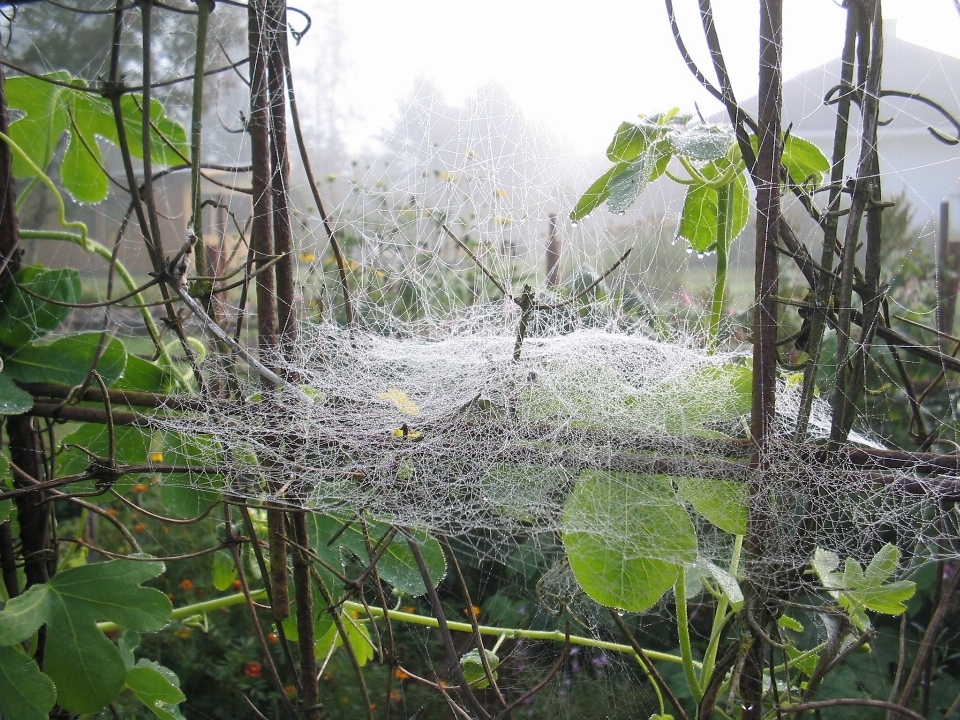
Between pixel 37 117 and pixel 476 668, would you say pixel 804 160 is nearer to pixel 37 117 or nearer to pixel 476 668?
pixel 476 668

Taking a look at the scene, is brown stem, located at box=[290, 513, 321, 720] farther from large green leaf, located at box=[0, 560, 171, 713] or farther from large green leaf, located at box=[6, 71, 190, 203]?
large green leaf, located at box=[6, 71, 190, 203]

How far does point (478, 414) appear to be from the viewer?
74cm

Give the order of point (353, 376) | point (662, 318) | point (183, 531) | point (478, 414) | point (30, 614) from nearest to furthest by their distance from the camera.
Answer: point (30, 614) → point (478, 414) → point (353, 376) → point (662, 318) → point (183, 531)

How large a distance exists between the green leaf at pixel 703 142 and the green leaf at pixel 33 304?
0.74 m

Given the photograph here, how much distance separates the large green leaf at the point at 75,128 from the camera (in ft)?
3.09

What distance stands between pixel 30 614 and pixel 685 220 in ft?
2.90

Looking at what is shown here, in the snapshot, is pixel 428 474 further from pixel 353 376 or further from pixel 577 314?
pixel 577 314

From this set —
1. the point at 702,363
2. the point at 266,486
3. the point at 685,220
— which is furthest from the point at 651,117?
the point at 266,486

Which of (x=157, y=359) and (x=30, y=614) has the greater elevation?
(x=157, y=359)

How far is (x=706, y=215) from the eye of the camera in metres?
0.84

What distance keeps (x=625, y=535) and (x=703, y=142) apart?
430 millimetres

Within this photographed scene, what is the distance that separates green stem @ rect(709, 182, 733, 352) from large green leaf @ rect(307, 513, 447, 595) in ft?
1.47

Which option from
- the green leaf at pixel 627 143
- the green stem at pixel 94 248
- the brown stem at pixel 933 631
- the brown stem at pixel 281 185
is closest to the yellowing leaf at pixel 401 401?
the brown stem at pixel 281 185

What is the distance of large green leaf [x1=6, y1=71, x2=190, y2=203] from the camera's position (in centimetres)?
94
